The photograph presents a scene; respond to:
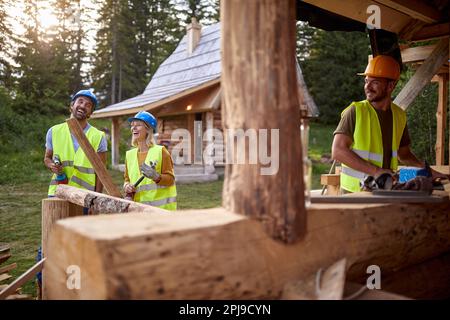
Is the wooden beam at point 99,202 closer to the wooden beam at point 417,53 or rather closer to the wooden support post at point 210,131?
the wooden beam at point 417,53

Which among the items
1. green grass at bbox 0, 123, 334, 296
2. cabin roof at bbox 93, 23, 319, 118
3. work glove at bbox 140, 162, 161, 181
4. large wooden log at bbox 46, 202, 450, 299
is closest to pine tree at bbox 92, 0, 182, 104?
cabin roof at bbox 93, 23, 319, 118

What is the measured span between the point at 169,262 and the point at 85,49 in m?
37.3

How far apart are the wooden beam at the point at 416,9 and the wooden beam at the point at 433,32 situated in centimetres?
14

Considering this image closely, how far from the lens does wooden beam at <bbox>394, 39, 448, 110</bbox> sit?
470 centimetres


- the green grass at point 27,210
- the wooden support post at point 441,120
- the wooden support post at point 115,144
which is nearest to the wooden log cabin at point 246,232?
the green grass at point 27,210

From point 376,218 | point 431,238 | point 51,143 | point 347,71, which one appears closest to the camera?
point 376,218

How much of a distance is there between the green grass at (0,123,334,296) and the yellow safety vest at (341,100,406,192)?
133 inches

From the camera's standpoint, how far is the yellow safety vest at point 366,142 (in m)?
3.05

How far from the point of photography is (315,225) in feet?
5.50

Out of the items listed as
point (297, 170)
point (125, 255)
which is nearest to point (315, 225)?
point (297, 170)

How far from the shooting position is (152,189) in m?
4.06

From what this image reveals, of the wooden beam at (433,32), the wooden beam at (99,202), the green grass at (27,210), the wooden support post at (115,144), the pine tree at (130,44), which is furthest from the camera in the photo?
the pine tree at (130,44)

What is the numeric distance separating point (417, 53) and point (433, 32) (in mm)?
601
